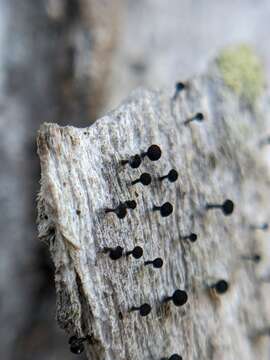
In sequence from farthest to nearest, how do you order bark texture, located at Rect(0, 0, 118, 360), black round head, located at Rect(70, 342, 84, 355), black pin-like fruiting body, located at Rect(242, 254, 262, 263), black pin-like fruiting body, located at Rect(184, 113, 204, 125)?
bark texture, located at Rect(0, 0, 118, 360)
black pin-like fruiting body, located at Rect(242, 254, 262, 263)
black pin-like fruiting body, located at Rect(184, 113, 204, 125)
black round head, located at Rect(70, 342, 84, 355)

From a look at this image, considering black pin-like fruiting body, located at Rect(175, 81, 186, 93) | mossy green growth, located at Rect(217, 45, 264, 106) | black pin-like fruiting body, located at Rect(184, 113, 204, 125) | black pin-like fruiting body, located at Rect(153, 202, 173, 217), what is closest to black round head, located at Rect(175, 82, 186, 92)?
black pin-like fruiting body, located at Rect(175, 81, 186, 93)

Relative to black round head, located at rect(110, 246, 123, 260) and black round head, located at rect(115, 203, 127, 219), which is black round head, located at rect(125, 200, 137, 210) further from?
black round head, located at rect(110, 246, 123, 260)

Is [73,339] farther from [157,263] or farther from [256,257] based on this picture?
[256,257]

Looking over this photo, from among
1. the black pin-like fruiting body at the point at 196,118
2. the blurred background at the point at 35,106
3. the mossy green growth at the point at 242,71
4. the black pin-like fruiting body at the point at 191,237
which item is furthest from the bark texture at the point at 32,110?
the black pin-like fruiting body at the point at 191,237

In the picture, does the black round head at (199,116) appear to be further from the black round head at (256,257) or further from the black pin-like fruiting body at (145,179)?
the black round head at (256,257)

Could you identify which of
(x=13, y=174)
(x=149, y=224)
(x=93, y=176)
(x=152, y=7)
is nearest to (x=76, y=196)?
(x=93, y=176)

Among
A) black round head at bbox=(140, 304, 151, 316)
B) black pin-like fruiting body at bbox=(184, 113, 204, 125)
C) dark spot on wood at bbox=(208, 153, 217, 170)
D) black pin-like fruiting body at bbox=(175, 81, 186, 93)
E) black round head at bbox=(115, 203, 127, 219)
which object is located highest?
black pin-like fruiting body at bbox=(175, 81, 186, 93)
